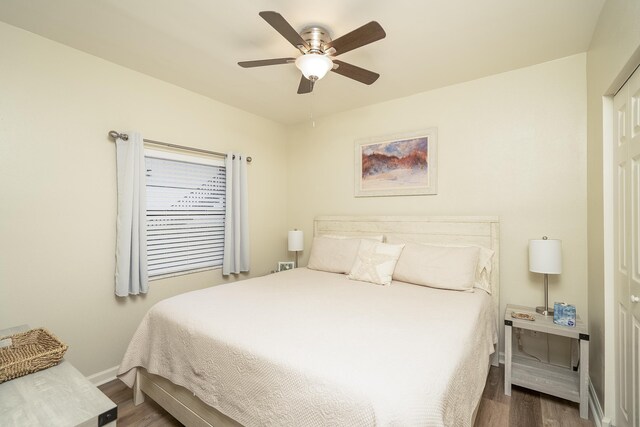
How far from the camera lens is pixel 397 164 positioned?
3.12 meters

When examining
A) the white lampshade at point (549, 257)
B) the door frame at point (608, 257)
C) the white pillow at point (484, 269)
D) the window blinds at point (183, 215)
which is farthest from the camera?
the window blinds at point (183, 215)

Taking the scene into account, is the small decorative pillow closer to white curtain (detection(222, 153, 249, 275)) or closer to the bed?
the bed

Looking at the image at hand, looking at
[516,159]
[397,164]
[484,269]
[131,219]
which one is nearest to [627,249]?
[484,269]

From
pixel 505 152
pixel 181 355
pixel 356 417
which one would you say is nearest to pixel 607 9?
pixel 505 152

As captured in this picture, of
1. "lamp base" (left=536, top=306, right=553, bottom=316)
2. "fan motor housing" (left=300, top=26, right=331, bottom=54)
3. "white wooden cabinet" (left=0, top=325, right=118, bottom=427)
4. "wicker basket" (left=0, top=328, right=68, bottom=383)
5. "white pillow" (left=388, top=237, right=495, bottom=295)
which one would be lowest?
"lamp base" (left=536, top=306, right=553, bottom=316)

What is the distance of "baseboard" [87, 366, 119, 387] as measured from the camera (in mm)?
2271

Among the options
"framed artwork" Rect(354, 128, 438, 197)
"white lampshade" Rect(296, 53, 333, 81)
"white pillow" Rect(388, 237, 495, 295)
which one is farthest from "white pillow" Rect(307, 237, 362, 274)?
"white lampshade" Rect(296, 53, 333, 81)

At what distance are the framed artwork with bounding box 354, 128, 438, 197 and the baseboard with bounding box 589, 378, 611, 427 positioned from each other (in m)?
1.84

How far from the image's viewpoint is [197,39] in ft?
6.81

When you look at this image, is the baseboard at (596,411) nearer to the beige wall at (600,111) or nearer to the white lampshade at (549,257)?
the beige wall at (600,111)

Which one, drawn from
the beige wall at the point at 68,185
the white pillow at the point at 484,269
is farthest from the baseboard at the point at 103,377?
the white pillow at the point at 484,269

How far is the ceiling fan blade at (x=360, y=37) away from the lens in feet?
4.94

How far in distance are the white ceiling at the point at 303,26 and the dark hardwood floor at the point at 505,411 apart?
2.57 meters

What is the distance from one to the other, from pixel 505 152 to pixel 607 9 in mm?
1089
